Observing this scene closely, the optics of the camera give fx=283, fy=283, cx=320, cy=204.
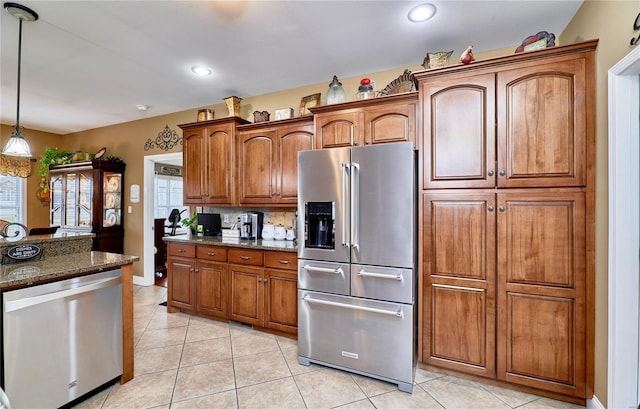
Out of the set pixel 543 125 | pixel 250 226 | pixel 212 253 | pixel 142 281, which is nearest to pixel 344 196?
pixel 543 125

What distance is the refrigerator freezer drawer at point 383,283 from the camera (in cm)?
205

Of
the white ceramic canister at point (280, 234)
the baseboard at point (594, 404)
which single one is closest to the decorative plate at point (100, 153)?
the white ceramic canister at point (280, 234)

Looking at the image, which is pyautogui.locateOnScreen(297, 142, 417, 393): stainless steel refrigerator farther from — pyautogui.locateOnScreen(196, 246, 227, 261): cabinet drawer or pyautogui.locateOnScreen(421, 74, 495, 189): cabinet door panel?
pyautogui.locateOnScreen(196, 246, 227, 261): cabinet drawer

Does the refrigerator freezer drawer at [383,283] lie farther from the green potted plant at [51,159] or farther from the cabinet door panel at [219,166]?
the green potted plant at [51,159]

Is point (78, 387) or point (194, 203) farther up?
point (194, 203)

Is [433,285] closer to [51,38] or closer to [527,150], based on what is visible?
[527,150]

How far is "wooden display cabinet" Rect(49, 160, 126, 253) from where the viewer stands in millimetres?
4664

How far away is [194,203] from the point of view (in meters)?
3.69

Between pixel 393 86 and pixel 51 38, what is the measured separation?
9.78 feet

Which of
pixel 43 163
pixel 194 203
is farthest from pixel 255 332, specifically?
pixel 43 163

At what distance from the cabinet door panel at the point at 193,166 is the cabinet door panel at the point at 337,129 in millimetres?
1698

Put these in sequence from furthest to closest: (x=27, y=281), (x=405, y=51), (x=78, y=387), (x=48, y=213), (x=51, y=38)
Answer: (x=48, y=213) < (x=405, y=51) < (x=51, y=38) < (x=78, y=387) < (x=27, y=281)

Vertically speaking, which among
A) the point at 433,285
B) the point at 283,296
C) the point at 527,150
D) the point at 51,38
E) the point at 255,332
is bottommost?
the point at 255,332

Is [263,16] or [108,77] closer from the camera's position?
[263,16]
